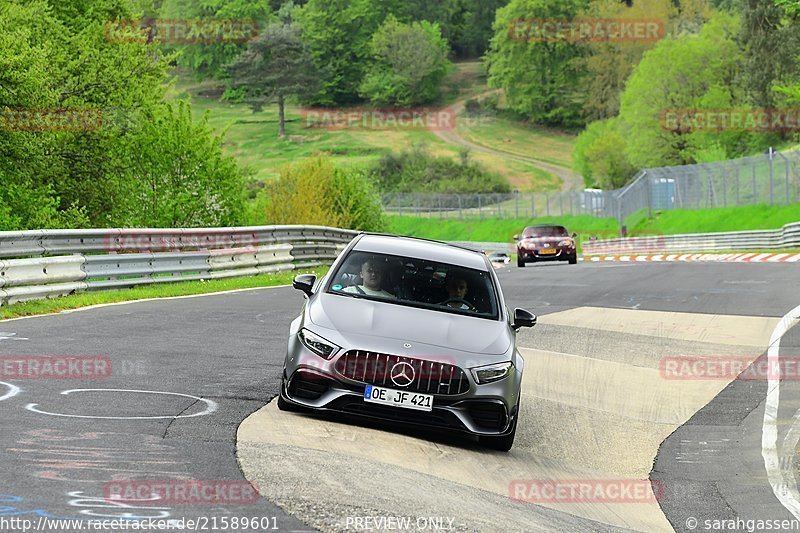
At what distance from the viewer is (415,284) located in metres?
10.4

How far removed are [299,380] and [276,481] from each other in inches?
86.3

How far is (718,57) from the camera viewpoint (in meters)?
95.3

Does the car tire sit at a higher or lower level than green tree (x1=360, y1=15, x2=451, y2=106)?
higher

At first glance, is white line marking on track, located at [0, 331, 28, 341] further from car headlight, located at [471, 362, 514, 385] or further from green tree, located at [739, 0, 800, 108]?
green tree, located at [739, 0, 800, 108]

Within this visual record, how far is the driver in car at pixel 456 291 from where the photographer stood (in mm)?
10305

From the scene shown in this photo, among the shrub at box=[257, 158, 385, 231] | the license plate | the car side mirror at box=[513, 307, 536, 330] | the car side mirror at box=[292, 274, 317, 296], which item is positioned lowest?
the shrub at box=[257, 158, 385, 231]

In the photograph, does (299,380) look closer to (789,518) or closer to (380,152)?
(789,518)

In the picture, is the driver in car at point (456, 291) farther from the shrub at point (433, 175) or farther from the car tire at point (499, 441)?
the shrub at point (433, 175)

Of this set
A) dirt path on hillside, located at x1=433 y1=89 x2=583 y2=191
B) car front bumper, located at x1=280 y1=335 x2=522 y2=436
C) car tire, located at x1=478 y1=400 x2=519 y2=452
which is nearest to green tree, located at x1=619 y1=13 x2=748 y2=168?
dirt path on hillside, located at x1=433 y1=89 x2=583 y2=191

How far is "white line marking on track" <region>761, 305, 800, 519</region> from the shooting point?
336 inches

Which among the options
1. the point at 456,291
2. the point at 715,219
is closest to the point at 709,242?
the point at 715,219

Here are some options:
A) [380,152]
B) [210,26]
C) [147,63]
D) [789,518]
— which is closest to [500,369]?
[789,518]

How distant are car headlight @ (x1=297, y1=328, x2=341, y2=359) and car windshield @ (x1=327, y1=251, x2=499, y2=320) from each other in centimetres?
90

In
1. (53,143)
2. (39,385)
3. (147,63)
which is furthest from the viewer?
(147,63)
